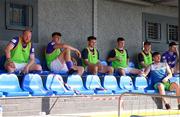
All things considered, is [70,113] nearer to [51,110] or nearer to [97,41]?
[51,110]

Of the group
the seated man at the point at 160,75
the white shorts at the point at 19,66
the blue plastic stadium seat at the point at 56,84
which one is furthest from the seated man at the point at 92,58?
the white shorts at the point at 19,66

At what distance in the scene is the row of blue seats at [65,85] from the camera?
345 inches

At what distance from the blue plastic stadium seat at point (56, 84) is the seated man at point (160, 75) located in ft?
9.69

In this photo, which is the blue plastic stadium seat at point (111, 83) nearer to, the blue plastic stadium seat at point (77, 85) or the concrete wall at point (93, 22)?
the blue plastic stadium seat at point (77, 85)

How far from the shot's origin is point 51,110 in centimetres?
923

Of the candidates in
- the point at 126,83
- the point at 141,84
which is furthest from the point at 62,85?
the point at 141,84

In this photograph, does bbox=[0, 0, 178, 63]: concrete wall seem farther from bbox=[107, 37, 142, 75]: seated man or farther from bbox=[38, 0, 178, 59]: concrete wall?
bbox=[107, 37, 142, 75]: seated man

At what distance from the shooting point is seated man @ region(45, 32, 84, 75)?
402 inches

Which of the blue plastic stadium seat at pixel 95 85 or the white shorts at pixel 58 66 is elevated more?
the white shorts at pixel 58 66

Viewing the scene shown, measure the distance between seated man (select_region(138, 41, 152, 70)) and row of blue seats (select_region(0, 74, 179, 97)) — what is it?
106cm

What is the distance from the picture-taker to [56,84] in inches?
375

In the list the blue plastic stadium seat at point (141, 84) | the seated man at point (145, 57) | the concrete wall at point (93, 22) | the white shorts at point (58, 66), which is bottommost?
the blue plastic stadium seat at point (141, 84)

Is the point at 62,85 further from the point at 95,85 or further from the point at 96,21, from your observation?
the point at 96,21

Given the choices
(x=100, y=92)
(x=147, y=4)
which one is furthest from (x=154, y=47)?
(x=100, y=92)
